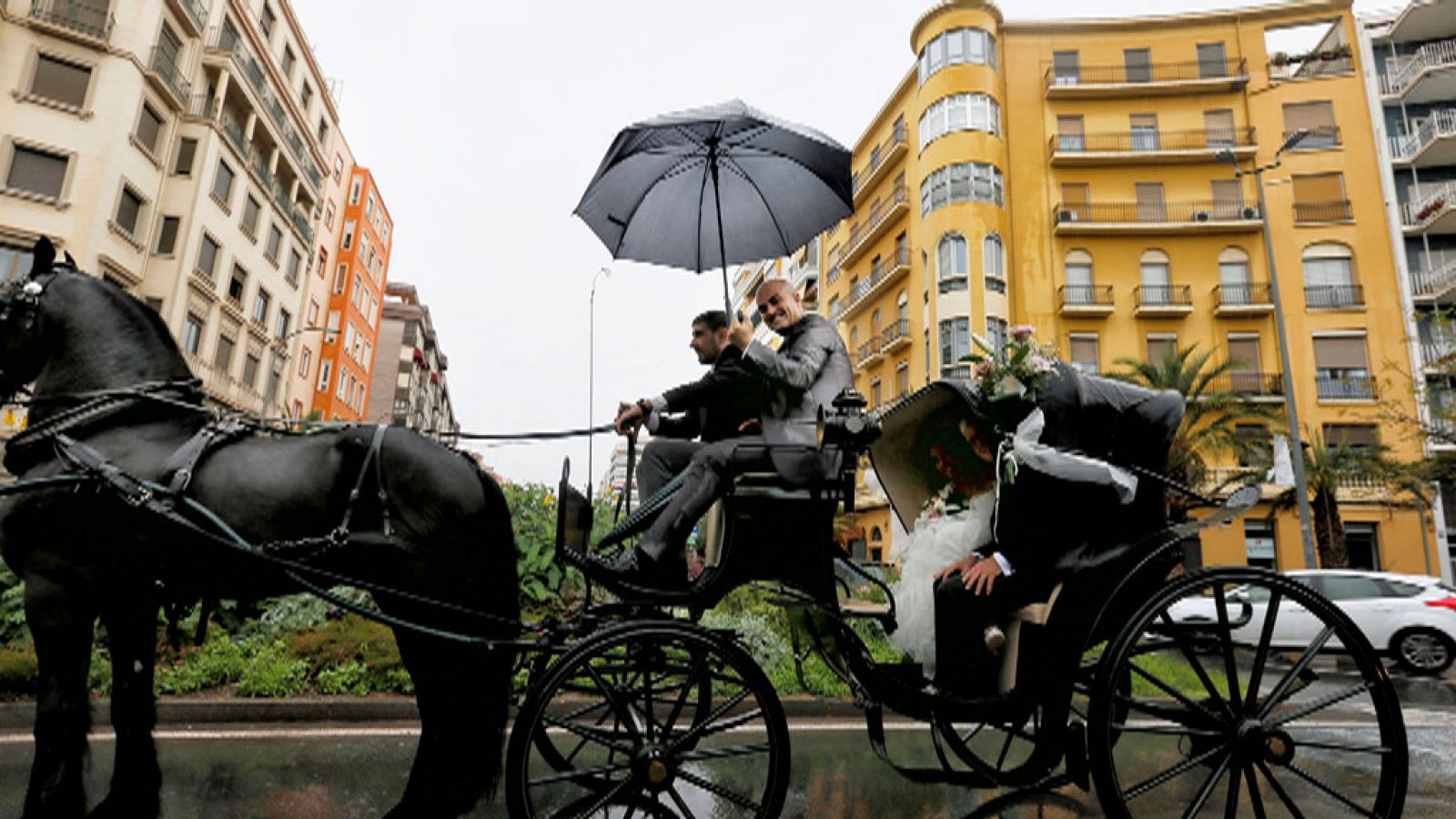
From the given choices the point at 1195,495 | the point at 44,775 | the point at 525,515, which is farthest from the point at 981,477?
the point at 525,515

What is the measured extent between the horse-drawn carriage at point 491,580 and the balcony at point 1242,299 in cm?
3153

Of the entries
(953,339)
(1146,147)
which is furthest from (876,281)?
(1146,147)

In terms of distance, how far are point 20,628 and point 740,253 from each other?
23.6 ft

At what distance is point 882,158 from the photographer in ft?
116

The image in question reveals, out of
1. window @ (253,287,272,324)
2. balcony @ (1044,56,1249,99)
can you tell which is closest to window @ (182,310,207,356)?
window @ (253,287,272,324)

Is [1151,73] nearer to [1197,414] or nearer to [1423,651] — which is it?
[1197,414]

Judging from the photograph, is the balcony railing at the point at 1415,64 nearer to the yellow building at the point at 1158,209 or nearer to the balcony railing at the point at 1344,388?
the yellow building at the point at 1158,209

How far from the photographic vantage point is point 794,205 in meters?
4.70

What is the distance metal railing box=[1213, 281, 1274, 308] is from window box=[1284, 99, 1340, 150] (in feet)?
21.4

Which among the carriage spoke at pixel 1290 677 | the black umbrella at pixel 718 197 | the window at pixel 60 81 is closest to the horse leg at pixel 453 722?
the black umbrella at pixel 718 197

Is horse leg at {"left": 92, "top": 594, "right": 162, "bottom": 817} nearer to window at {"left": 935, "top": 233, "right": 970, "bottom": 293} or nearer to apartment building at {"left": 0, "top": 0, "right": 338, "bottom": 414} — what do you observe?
apartment building at {"left": 0, "top": 0, "right": 338, "bottom": 414}

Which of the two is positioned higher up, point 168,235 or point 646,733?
point 168,235

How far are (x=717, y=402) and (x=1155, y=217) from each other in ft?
109

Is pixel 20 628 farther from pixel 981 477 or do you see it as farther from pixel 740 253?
pixel 981 477
